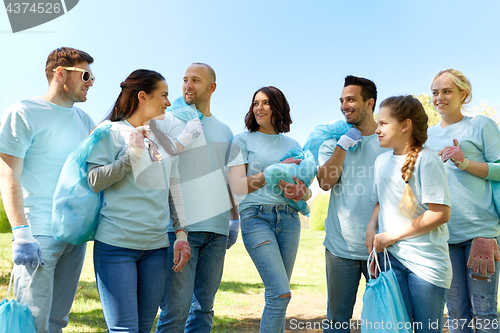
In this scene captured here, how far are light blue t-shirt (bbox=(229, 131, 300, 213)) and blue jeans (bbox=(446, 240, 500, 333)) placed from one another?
1.26 meters

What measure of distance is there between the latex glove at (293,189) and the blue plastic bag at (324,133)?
1.19 feet

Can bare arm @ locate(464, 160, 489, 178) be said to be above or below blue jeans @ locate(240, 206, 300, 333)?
above

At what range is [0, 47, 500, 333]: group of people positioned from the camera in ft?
6.82

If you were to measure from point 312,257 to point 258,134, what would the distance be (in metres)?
7.65

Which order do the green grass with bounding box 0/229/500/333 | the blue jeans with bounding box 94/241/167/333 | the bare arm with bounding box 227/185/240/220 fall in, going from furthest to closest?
1. the green grass with bounding box 0/229/500/333
2. the bare arm with bounding box 227/185/240/220
3. the blue jeans with bounding box 94/241/167/333

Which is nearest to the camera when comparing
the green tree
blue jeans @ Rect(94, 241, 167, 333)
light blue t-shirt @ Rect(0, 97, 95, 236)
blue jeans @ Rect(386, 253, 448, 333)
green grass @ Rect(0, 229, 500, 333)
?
blue jeans @ Rect(94, 241, 167, 333)

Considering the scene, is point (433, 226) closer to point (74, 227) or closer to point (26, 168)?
point (74, 227)

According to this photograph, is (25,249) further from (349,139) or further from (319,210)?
(319,210)

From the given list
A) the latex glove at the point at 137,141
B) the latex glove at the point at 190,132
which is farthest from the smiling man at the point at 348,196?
the latex glove at the point at 137,141

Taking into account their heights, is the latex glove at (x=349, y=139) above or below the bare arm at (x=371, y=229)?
above

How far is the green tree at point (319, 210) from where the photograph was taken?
15.4m

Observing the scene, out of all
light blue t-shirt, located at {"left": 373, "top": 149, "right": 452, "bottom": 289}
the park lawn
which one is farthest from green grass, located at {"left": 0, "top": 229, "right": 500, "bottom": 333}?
light blue t-shirt, located at {"left": 373, "top": 149, "right": 452, "bottom": 289}

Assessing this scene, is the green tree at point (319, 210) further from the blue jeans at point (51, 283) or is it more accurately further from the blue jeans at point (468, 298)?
the blue jeans at point (51, 283)

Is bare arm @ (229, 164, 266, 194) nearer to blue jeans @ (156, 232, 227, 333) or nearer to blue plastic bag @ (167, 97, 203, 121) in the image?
blue jeans @ (156, 232, 227, 333)
